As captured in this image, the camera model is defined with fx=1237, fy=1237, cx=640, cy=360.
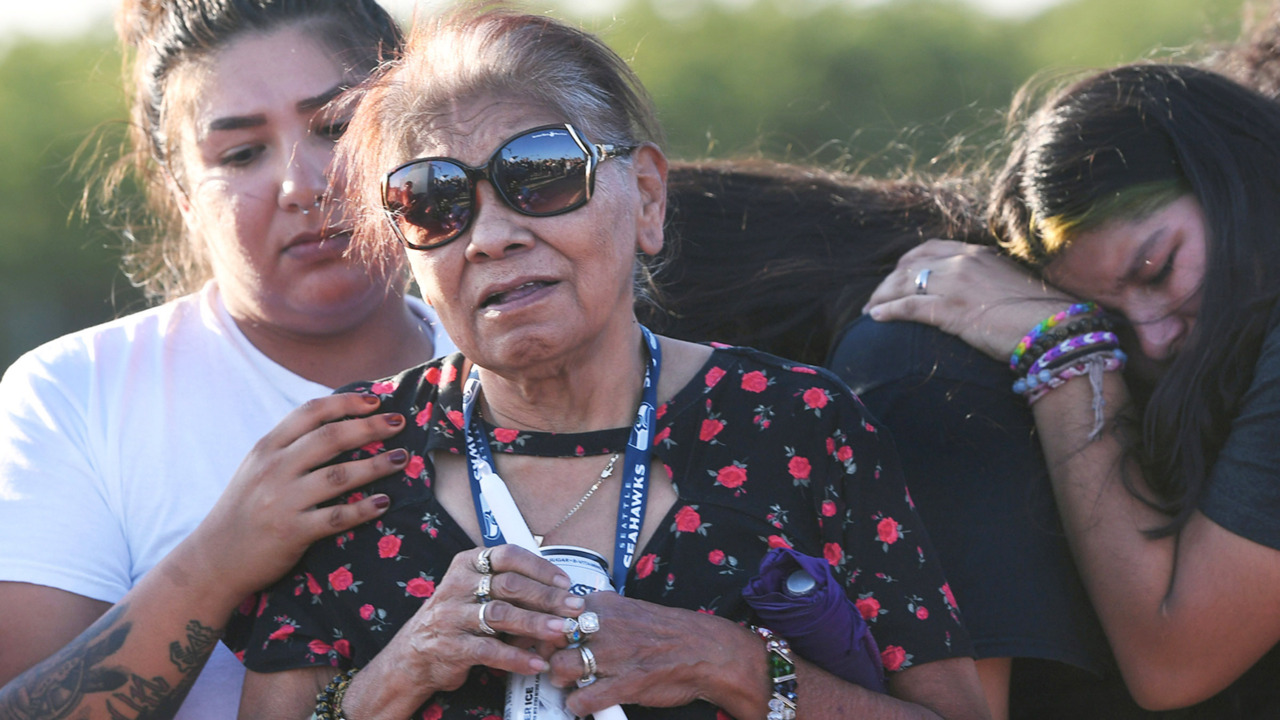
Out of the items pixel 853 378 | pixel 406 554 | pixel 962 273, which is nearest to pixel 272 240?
pixel 406 554

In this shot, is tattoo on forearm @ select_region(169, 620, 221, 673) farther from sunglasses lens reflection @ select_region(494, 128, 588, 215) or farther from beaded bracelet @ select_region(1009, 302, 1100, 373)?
beaded bracelet @ select_region(1009, 302, 1100, 373)

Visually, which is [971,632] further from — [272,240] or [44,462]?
[44,462]

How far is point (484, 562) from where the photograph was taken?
1.96 meters

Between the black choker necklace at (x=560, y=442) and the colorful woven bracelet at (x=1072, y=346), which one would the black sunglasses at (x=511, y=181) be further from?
the colorful woven bracelet at (x=1072, y=346)

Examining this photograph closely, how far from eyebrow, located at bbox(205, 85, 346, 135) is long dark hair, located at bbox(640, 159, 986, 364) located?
0.89 m

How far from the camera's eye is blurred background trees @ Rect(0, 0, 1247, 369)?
59.6ft

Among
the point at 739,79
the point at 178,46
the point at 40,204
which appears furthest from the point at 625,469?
the point at 40,204

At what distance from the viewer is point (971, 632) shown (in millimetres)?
2396

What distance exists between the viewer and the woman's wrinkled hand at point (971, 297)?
8.79 ft

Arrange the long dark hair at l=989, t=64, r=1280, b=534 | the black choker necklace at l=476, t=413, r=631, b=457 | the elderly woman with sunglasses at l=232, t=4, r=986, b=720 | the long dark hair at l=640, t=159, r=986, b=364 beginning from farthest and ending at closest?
the long dark hair at l=640, t=159, r=986, b=364, the long dark hair at l=989, t=64, r=1280, b=534, the black choker necklace at l=476, t=413, r=631, b=457, the elderly woman with sunglasses at l=232, t=4, r=986, b=720

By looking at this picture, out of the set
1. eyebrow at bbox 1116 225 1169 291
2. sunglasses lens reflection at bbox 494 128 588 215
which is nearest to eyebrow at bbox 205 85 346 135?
sunglasses lens reflection at bbox 494 128 588 215

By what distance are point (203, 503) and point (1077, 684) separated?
1.96m

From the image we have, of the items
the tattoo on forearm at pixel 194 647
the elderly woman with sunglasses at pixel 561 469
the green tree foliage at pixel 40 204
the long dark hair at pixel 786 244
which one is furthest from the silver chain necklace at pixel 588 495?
the green tree foliage at pixel 40 204

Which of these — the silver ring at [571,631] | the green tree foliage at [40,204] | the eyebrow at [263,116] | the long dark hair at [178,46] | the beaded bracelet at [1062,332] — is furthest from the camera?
the green tree foliage at [40,204]
